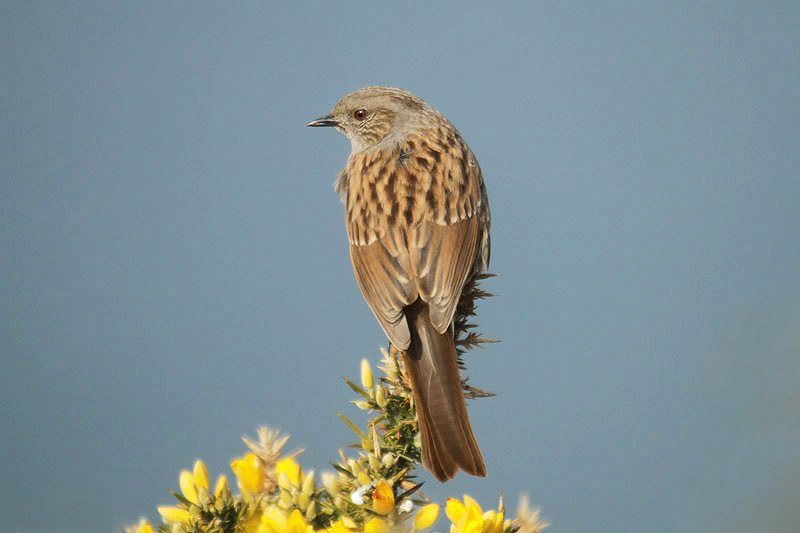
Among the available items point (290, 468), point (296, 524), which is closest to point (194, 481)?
Result: point (290, 468)

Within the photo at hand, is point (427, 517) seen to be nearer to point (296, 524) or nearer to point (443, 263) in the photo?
point (296, 524)

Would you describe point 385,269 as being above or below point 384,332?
above

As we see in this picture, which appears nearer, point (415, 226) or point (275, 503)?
point (275, 503)

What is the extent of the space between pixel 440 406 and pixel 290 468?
1.00 metres

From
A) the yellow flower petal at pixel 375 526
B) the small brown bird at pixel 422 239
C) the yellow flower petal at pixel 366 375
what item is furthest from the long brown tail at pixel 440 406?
the yellow flower petal at pixel 375 526

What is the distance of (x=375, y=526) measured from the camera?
1.56 meters

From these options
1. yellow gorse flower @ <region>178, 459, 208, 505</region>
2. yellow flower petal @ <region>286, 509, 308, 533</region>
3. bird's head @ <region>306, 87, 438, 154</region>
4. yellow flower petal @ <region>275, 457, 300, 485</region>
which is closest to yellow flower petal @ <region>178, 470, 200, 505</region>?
yellow gorse flower @ <region>178, 459, 208, 505</region>

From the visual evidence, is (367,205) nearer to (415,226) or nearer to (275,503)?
(415,226)

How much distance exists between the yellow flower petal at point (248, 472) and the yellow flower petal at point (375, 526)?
314mm

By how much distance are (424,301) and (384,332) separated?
20 centimetres

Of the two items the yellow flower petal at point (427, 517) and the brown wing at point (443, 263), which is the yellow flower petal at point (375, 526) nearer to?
the yellow flower petal at point (427, 517)

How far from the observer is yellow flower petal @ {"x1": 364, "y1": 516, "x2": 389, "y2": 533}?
5.05ft

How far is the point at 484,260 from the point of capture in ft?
12.4

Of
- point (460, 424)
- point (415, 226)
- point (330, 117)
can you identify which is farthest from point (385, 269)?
point (330, 117)
